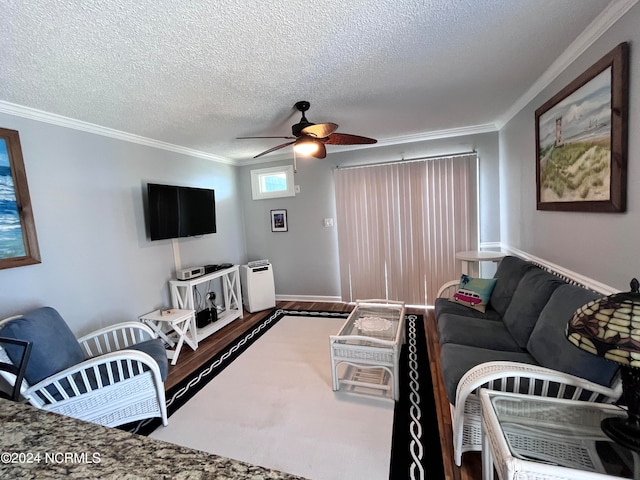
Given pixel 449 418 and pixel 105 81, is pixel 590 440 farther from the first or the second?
pixel 105 81

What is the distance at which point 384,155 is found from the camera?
13.1ft

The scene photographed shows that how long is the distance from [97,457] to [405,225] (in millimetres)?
3754

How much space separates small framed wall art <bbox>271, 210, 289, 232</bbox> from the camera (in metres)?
4.56

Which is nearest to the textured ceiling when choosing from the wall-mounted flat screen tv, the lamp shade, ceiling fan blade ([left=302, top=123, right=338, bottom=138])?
ceiling fan blade ([left=302, top=123, right=338, bottom=138])

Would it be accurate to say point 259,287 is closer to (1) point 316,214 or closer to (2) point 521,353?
(1) point 316,214

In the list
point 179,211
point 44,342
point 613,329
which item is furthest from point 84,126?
point 613,329

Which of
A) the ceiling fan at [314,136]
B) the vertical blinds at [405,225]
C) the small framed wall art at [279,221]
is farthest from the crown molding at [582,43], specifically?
the small framed wall art at [279,221]

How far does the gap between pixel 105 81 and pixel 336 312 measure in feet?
11.1

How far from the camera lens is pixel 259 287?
419 centimetres

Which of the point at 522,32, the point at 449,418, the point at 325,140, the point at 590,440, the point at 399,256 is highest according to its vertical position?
the point at 522,32

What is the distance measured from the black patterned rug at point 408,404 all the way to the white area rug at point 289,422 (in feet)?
0.22

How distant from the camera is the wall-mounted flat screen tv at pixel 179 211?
3057 millimetres

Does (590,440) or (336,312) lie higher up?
(590,440)

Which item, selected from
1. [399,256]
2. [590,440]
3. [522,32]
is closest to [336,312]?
[399,256]
